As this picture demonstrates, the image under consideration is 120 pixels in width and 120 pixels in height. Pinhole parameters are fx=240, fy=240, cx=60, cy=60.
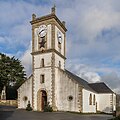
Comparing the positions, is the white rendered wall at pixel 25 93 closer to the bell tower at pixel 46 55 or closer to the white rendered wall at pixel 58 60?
the bell tower at pixel 46 55

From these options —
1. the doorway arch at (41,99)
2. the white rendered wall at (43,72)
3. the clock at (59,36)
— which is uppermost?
the clock at (59,36)

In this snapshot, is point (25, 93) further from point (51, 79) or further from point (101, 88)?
point (101, 88)

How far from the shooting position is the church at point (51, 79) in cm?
3572

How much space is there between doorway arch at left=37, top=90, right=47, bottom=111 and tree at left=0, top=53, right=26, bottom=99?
848 inches

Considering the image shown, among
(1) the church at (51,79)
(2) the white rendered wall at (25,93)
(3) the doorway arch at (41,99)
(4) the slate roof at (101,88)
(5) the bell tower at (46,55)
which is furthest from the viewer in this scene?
(4) the slate roof at (101,88)

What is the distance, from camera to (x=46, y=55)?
3756cm

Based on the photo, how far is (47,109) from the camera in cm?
3481

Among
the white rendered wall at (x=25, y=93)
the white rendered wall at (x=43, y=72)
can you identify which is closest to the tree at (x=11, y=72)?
the white rendered wall at (x=25, y=93)

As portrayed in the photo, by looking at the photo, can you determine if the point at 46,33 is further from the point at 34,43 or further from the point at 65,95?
the point at 65,95

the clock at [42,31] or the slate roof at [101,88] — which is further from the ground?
the clock at [42,31]

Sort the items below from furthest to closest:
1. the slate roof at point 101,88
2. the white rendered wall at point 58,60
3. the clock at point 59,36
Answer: the slate roof at point 101,88, the clock at point 59,36, the white rendered wall at point 58,60

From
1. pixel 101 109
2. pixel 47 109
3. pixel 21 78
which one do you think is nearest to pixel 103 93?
pixel 101 109

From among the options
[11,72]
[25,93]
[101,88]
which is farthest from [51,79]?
[11,72]

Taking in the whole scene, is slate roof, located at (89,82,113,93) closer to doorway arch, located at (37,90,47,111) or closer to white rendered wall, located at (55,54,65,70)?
white rendered wall, located at (55,54,65,70)
